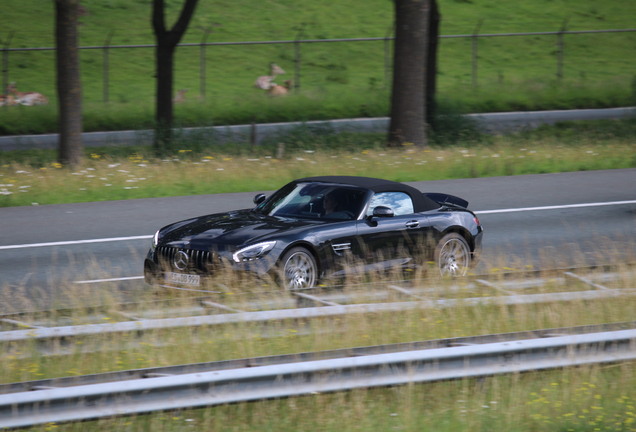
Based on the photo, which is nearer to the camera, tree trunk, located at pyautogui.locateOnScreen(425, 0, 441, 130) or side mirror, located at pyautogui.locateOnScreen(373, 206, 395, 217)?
side mirror, located at pyautogui.locateOnScreen(373, 206, 395, 217)

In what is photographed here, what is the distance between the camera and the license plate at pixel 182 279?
9422mm

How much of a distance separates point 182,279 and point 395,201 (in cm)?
286

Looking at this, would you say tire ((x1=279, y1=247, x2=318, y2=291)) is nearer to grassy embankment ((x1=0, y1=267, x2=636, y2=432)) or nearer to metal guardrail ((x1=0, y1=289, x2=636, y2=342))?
grassy embankment ((x1=0, y1=267, x2=636, y2=432))

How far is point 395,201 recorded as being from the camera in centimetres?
1098

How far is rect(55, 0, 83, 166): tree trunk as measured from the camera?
775 inches

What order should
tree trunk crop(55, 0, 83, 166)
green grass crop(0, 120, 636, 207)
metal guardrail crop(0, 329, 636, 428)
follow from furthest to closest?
tree trunk crop(55, 0, 83, 166) < green grass crop(0, 120, 636, 207) < metal guardrail crop(0, 329, 636, 428)

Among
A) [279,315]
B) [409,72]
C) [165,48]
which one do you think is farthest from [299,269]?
[165,48]

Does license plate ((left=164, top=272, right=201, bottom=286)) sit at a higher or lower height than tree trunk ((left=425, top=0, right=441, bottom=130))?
lower

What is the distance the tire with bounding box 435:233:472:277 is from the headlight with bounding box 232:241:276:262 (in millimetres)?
2311

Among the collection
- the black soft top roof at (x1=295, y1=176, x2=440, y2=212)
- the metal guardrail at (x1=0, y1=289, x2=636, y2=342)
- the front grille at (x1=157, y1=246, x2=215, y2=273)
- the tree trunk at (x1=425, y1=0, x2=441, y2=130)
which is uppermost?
the tree trunk at (x1=425, y1=0, x2=441, y2=130)

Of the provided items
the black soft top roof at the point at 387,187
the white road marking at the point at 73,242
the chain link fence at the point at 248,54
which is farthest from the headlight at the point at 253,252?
the chain link fence at the point at 248,54

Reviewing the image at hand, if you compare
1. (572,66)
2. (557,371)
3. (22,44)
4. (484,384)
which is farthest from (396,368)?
(572,66)

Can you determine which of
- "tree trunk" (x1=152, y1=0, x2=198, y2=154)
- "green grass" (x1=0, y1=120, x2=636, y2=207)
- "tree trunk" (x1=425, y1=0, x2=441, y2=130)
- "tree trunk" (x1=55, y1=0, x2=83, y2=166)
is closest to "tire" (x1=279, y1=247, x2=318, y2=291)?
"green grass" (x1=0, y1=120, x2=636, y2=207)

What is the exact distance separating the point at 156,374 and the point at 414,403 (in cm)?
181
